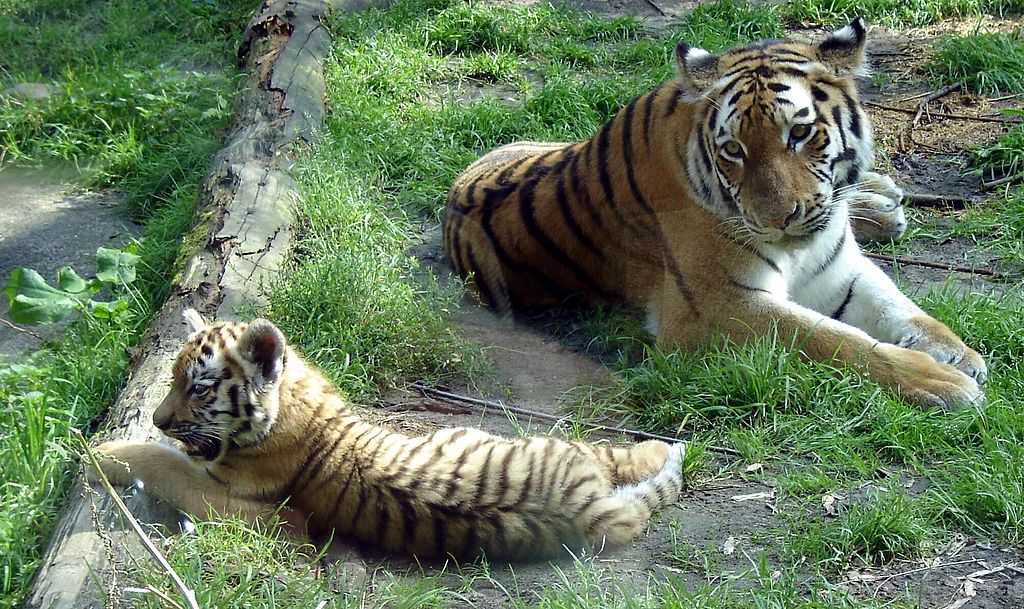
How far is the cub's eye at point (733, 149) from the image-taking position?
175 inches

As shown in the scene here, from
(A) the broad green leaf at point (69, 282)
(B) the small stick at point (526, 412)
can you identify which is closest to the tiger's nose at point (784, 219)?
(B) the small stick at point (526, 412)

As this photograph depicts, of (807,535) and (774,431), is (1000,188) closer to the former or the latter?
(774,431)

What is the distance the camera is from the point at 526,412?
4426 millimetres

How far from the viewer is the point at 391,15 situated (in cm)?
846

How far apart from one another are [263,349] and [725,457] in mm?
1694

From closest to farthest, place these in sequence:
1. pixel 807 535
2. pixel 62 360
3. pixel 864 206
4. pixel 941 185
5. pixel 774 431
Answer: pixel 807 535, pixel 774 431, pixel 62 360, pixel 864 206, pixel 941 185

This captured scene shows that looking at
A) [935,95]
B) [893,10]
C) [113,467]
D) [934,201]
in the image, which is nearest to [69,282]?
[113,467]

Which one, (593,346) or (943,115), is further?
(943,115)

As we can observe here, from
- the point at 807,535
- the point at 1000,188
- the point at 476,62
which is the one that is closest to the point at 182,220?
the point at 476,62

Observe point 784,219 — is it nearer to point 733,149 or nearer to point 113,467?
point 733,149

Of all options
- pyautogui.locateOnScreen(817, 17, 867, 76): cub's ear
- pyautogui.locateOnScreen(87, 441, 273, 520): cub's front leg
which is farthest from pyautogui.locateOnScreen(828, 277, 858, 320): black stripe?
pyautogui.locateOnScreen(87, 441, 273, 520): cub's front leg

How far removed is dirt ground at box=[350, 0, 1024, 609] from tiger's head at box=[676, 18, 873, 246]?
0.90 m

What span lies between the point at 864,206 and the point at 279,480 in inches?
133

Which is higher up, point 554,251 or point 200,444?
point 554,251
